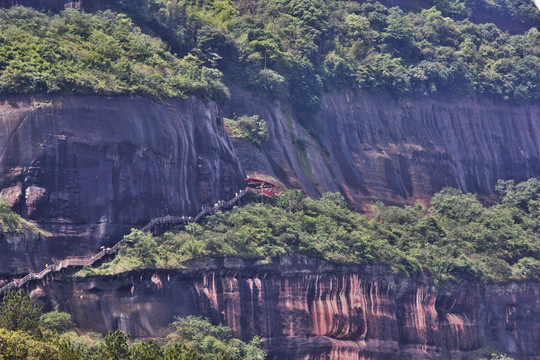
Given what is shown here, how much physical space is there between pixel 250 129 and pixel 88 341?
32.9 metres

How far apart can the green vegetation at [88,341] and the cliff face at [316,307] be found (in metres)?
1.69

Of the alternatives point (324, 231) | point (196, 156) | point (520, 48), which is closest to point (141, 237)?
point (196, 156)

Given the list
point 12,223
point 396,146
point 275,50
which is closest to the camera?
point 12,223

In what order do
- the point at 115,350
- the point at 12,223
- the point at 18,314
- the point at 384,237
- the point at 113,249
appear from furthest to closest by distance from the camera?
the point at 384,237, the point at 113,249, the point at 12,223, the point at 18,314, the point at 115,350

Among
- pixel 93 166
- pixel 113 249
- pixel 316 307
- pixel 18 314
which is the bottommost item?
pixel 18 314

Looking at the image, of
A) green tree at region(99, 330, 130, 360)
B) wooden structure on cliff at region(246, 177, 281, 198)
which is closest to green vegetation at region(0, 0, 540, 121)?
wooden structure on cliff at region(246, 177, 281, 198)

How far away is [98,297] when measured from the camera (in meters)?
70.9

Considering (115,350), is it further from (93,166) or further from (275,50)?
(275,50)

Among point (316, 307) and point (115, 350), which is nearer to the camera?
point (115, 350)

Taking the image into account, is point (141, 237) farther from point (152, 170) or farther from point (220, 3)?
point (220, 3)

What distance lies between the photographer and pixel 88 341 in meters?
66.9

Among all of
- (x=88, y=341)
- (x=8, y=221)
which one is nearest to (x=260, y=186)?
(x=8, y=221)

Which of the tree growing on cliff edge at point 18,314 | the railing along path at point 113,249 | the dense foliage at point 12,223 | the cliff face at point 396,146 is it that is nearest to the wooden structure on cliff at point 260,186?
the railing along path at point 113,249

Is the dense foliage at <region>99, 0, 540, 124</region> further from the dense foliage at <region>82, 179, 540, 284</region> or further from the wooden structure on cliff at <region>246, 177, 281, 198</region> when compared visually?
the dense foliage at <region>82, 179, 540, 284</region>
